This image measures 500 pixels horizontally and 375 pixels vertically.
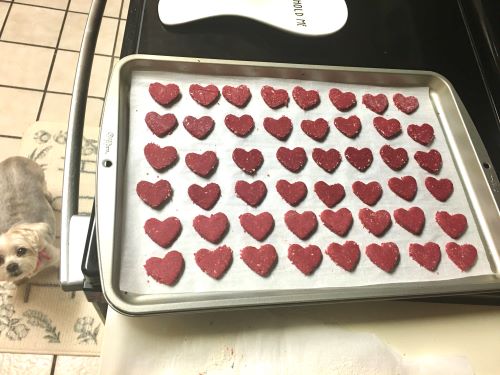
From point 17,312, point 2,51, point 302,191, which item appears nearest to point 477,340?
point 302,191

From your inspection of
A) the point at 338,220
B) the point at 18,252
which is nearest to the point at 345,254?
the point at 338,220

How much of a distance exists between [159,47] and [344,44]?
34cm

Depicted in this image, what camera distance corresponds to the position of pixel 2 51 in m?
1.66

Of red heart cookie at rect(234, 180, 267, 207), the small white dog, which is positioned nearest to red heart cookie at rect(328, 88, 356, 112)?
red heart cookie at rect(234, 180, 267, 207)

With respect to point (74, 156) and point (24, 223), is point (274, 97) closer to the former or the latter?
point (74, 156)

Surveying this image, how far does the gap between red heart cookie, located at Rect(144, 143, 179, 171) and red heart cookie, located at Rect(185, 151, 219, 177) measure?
25 millimetres

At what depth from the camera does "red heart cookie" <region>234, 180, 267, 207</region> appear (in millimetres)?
709

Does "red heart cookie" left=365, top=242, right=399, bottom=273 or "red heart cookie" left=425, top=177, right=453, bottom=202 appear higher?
"red heart cookie" left=425, top=177, right=453, bottom=202

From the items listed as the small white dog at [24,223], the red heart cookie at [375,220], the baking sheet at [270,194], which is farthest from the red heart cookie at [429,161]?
the small white dog at [24,223]

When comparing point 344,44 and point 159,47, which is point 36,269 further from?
point 344,44

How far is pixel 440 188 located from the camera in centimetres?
76

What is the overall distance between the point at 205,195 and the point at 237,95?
20cm

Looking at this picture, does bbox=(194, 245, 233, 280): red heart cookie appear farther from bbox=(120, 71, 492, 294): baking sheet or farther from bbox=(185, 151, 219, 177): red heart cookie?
bbox=(185, 151, 219, 177): red heart cookie

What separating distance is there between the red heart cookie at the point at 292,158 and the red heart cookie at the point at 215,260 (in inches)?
7.0
